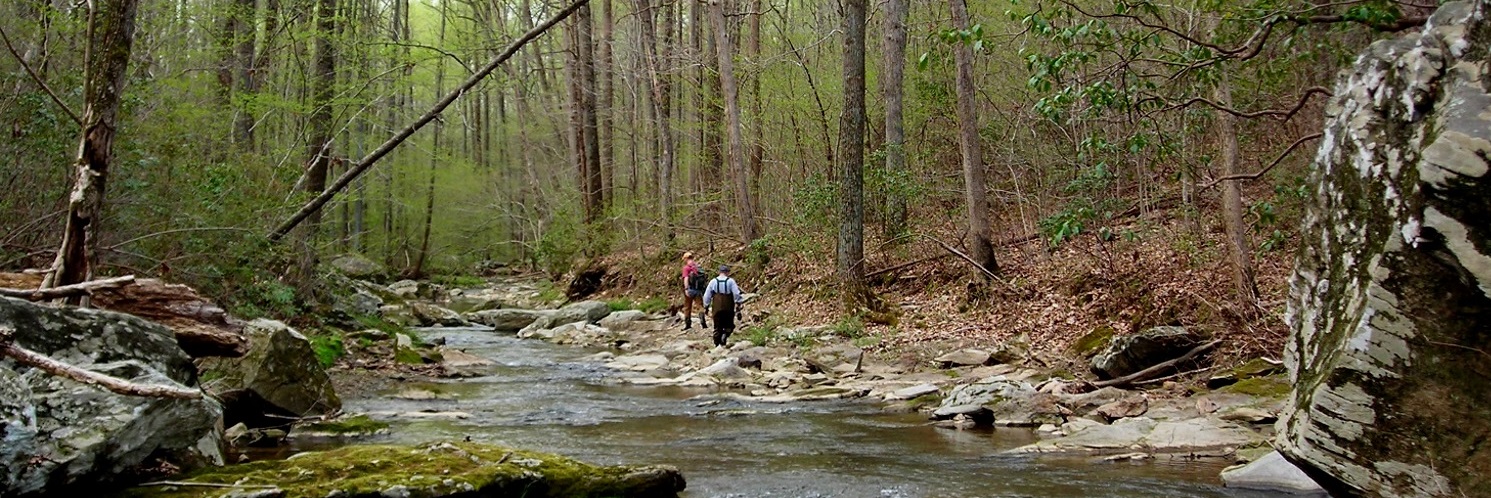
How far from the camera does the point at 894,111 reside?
1766cm

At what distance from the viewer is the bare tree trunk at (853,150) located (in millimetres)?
15164

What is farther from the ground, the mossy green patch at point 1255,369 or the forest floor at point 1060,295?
the forest floor at point 1060,295

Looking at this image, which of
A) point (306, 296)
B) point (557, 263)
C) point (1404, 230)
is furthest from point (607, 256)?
point (1404, 230)

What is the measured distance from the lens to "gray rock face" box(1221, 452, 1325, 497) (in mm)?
5660

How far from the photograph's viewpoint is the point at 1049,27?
7859 mm

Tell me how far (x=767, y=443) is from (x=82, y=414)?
4.74m

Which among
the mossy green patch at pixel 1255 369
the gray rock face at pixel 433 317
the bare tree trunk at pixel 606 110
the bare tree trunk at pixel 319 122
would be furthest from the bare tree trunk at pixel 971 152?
the bare tree trunk at pixel 606 110

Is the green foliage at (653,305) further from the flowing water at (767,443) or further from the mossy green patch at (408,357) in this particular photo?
the flowing water at (767,443)

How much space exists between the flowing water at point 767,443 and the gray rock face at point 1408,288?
5.67ft

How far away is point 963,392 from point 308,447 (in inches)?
220

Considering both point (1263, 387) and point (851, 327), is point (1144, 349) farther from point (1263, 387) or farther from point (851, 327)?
point (851, 327)

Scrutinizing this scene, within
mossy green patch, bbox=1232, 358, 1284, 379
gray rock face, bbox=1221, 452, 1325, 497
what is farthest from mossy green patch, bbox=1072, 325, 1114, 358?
gray rock face, bbox=1221, 452, 1325, 497

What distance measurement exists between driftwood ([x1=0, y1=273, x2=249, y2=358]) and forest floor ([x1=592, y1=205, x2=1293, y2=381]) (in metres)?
7.77

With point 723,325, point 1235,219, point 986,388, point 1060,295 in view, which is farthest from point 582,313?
point 1235,219
